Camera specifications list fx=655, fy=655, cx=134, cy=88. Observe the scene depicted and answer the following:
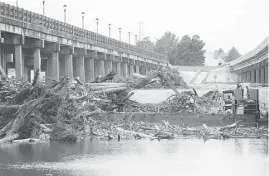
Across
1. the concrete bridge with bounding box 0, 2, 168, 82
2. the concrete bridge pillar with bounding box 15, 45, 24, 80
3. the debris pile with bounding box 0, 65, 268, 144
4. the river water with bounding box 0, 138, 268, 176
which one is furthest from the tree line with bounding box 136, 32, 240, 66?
the river water with bounding box 0, 138, 268, 176

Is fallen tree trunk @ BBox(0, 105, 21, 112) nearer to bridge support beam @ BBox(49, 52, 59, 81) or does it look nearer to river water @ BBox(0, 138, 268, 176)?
river water @ BBox(0, 138, 268, 176)

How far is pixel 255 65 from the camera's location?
84.4 metres

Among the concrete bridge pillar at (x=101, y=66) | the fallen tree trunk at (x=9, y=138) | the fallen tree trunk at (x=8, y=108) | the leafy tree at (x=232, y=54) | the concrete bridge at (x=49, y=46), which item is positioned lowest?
the fallen tree trunk at (x=9, y=138)

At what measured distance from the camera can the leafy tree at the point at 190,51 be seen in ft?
437

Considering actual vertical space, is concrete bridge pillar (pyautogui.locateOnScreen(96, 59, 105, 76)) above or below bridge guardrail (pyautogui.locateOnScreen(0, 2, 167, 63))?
below

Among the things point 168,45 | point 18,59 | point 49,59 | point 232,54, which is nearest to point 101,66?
point 49,59

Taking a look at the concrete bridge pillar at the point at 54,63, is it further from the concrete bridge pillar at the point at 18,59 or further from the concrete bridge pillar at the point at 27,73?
the concrete bridge pillar at the point at 27,73

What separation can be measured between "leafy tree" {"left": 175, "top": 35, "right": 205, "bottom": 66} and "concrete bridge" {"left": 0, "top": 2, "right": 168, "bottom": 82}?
168ft

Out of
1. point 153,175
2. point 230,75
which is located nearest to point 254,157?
point 153,175

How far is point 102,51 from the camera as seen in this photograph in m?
67.5

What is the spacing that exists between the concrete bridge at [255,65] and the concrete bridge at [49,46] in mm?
15509

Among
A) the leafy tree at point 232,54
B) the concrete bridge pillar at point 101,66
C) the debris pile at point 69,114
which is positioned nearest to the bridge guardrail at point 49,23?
the concrete bridge pillar at point 101,66

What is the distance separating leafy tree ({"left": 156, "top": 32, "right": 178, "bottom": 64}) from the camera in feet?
449

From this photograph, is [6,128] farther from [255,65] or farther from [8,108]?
[255,65]
